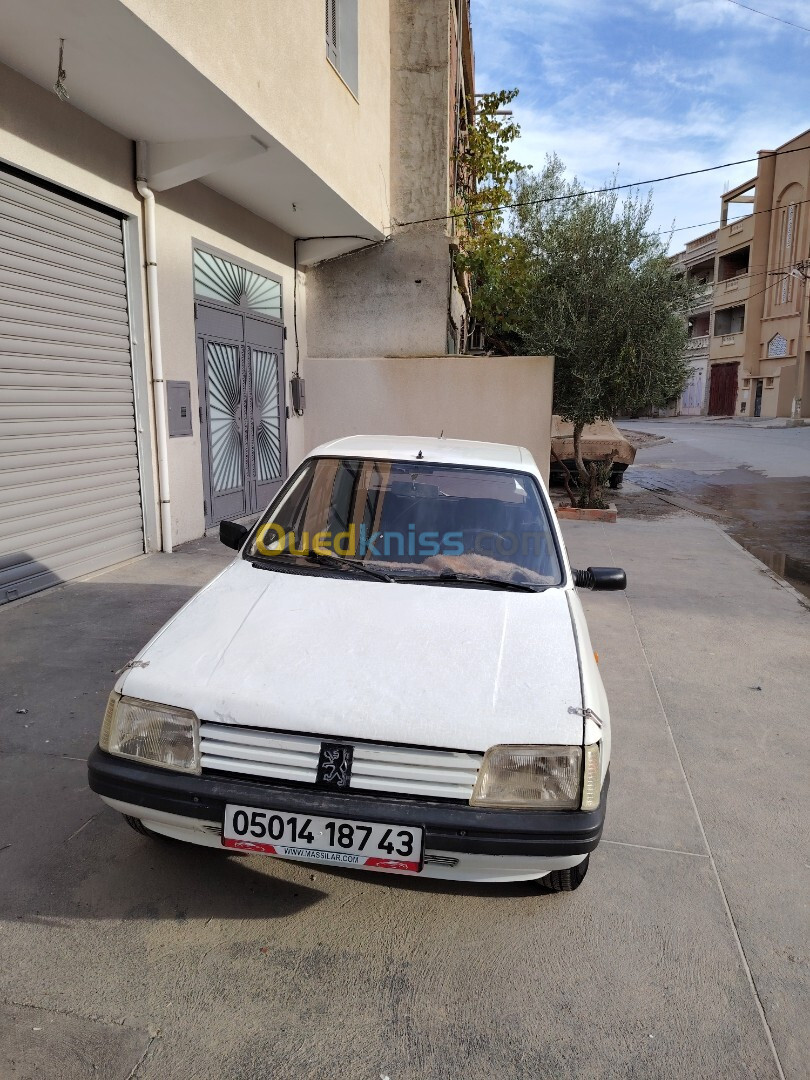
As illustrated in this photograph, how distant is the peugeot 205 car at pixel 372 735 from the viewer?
217 cm

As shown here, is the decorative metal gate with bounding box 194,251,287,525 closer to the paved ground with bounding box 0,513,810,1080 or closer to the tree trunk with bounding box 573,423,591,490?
the tree trunk with bounding box 573,423,591,490

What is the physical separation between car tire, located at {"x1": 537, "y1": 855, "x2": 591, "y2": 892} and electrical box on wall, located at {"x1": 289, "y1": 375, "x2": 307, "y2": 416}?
9.70 m

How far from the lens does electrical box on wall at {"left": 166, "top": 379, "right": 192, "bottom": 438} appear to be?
7653 millimetres

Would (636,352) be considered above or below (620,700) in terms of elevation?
above

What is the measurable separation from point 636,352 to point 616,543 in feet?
10.7

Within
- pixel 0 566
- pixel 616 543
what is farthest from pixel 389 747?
pixel 616 543

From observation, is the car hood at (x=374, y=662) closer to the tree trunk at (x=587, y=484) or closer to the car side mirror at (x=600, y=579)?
the car side mirror at (x=600, y=579)

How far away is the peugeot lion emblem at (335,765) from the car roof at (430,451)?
1777 mm

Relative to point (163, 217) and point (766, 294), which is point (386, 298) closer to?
point (163, 217)

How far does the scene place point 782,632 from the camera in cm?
596

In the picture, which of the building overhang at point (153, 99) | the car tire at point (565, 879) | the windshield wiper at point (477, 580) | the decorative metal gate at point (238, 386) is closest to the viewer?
the car tire at point (565, 879)

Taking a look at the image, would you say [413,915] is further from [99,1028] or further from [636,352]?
[636,352]

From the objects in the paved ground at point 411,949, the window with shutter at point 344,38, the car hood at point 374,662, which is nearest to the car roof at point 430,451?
the car hood at point 374,662

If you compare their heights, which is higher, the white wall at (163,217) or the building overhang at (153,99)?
the building overhang at (153,99)
